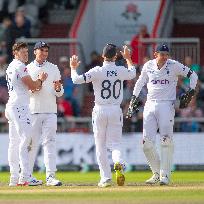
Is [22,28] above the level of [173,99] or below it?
above

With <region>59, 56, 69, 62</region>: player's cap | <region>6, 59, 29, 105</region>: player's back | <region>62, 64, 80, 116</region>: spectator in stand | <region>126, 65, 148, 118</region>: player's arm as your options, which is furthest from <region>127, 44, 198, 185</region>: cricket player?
<region>59, 56, 69, 62</region>: player's cap

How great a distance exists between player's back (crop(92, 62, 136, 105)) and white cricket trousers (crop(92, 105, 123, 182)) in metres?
0.12

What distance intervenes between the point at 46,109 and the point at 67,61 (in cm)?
981

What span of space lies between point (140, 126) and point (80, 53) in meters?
3.89

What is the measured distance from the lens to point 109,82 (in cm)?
2088

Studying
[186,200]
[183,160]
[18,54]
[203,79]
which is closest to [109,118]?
[18,54]

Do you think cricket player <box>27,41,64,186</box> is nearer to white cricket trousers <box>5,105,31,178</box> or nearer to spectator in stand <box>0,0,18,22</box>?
white cricket trousers <box>5,105,31,178</box>

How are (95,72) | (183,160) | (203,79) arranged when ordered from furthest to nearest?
1. (203,79)
2. (183,160)
3. (95,72)

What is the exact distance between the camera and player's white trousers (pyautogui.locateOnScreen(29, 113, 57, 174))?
21188mm

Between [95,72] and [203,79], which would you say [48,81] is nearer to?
[95,72]

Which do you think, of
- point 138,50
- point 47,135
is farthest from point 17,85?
point 138,50

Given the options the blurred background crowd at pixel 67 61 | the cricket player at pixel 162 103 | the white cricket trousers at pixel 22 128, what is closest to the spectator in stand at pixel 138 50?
the blurred background crowd at pixel 67 61

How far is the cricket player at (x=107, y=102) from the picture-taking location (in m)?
20.8

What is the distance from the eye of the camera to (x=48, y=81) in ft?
69.7
